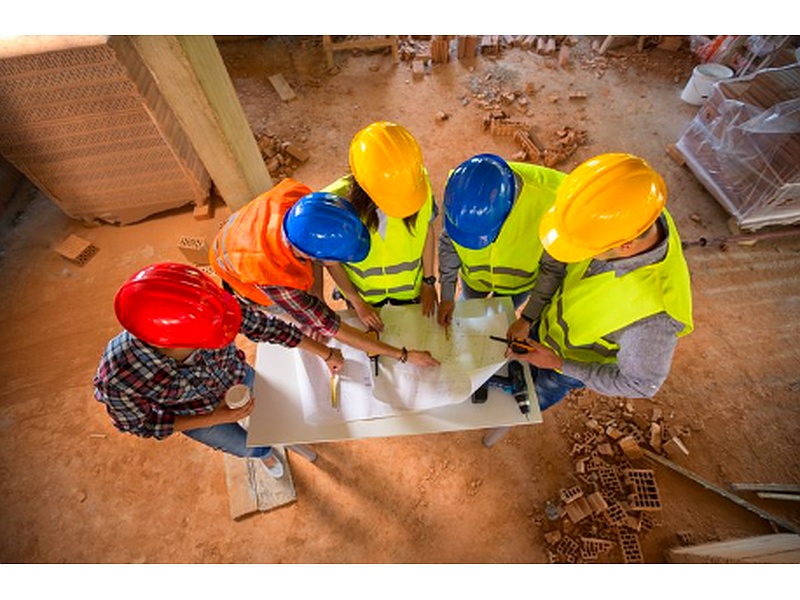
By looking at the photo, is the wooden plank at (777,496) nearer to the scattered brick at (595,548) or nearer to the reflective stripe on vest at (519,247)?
the scattered brick at (595,548)

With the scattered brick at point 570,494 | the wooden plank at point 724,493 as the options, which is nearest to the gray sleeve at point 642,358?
the scattered brick at point 570,494

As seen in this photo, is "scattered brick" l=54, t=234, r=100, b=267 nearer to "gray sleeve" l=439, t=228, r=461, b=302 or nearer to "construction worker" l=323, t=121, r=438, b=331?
"construction worker" l=323, t=121, r=438, b=331

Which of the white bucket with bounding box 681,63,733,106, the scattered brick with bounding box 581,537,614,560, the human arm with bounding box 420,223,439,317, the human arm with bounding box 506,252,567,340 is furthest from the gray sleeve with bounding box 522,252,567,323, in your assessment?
the white bucket with bounding box 681,63,733,106

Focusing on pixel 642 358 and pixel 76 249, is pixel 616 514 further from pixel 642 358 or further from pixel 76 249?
pixel 76 249

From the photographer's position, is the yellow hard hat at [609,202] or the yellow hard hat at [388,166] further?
the yellow hard hat at [388,166]

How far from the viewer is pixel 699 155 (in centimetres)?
448

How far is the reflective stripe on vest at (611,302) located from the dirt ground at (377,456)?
1467mm

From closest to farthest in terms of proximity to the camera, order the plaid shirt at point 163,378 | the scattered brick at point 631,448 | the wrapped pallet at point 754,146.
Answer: the plaid shirt at point 163,378 < the scattered brick at point 631,448 < the wrapped pallet at point 754,146

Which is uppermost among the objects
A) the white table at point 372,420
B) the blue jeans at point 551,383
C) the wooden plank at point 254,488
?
the white table at point 372,420

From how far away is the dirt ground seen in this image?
9.59ft

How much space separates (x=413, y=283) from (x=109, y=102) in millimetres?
3027

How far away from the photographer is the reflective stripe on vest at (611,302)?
5.05 ft

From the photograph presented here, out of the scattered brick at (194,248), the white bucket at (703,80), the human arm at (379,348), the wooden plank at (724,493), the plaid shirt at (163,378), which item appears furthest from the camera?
the white bucket at (703,80)

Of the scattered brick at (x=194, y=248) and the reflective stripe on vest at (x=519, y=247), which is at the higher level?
Answer: the reflective stripe on vest at (x=519, y=247)
